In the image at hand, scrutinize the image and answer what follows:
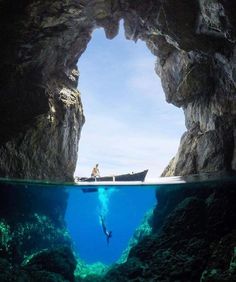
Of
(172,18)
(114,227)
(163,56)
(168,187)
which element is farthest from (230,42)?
(114,227)

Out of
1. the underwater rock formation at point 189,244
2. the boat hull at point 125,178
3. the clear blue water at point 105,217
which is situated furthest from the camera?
the clear blue water at point 105,217

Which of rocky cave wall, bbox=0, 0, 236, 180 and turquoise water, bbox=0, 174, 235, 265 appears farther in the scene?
turquoise water, bbox=0, 174, 235, 265

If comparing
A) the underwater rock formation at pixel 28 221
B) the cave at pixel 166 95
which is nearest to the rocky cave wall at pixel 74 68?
the cave at pixel 166 95

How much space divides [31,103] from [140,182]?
8.00 meters

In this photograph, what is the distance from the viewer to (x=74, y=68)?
55.9 feet

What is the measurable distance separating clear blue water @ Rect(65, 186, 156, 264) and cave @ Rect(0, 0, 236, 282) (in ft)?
14.5

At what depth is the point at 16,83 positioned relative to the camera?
12719mm

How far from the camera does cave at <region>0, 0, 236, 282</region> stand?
1055 cm

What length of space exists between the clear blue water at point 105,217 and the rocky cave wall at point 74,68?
14.9 feet

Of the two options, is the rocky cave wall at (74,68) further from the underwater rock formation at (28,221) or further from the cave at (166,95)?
the underwater rock formation at (28,221)

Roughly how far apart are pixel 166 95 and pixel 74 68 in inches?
233

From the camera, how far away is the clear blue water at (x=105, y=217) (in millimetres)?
20648

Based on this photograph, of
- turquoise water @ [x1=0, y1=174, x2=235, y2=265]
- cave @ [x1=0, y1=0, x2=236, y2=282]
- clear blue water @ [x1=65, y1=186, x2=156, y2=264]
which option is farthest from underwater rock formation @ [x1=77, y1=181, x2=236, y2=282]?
clear blue water @ [x1=65, y1=186, x2=156, y2=264]

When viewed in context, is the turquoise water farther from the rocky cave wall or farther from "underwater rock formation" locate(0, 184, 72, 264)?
the rocky cave wall
